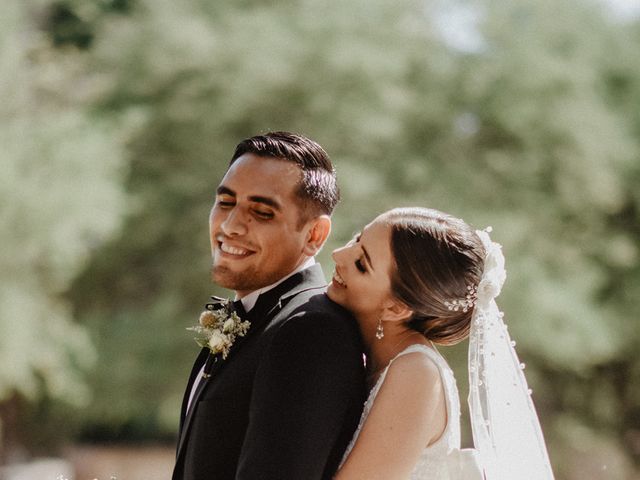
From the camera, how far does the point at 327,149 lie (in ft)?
31.4

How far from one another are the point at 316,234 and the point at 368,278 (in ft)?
0.57

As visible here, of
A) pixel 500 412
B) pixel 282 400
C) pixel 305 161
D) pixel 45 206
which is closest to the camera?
pixel 282 400

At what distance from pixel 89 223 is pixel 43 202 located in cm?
56

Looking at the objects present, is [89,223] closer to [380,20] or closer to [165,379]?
[165,379]

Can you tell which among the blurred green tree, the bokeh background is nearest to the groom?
the bokeh background

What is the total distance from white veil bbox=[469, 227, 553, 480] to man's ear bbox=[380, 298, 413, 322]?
0.28 metres

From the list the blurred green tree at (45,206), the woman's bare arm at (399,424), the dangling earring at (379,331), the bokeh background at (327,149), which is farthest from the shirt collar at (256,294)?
the blurred green tree at (45,206)

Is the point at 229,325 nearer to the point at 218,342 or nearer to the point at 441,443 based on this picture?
the point at 218,342

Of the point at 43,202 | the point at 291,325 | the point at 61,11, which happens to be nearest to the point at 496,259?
the point at 291,325

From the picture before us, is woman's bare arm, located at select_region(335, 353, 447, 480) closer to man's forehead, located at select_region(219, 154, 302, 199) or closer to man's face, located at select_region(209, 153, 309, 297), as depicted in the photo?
man's face, located at select_region(209, 153, 309, 297)

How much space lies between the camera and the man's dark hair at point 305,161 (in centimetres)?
215

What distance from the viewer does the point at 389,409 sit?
1972 mm

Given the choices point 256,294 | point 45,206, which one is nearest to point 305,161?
point 256,294

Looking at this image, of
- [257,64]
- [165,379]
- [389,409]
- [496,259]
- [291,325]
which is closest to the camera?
[291,325]
